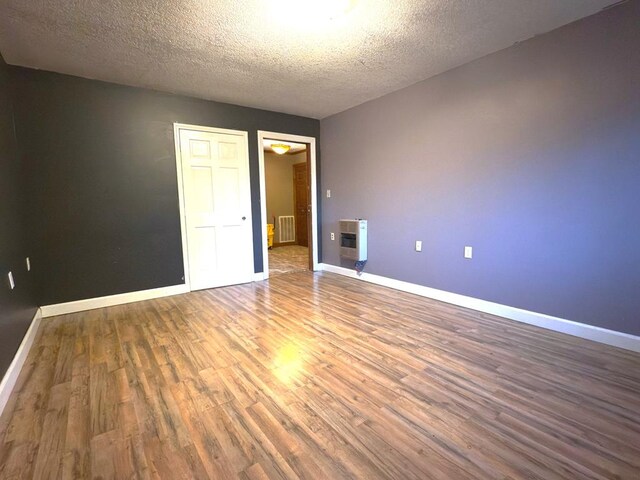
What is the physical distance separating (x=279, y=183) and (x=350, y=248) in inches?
163

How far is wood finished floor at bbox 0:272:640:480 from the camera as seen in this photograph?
1.27 m

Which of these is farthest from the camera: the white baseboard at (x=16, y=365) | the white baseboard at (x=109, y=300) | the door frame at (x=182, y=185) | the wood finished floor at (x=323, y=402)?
the door frame at (x=182, y=185)

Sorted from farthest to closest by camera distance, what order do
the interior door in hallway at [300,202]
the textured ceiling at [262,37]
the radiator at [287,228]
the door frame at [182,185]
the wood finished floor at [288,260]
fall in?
the radiator at [287,228], the interior door in hallway at [300,202], the wood finished floor at [288,260], the door frame at [182,185], the textured ceiling at [262,37]

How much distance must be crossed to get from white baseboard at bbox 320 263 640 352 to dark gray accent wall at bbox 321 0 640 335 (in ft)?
0.17

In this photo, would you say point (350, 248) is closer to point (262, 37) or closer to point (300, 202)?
point (262, 37)

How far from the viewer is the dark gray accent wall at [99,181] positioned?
2953 millimetres

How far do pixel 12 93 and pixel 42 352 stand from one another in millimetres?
2402

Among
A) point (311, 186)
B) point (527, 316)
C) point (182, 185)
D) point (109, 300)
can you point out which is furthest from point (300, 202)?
point (527, 316)

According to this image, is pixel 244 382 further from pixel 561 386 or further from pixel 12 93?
pixel 12 93

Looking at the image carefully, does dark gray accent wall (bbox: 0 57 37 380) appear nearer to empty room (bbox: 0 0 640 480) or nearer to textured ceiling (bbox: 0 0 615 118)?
empty room (bbox: 0 0 640 480)

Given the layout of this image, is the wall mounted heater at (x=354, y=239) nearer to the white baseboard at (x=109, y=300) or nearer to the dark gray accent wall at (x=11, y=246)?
the white baseboard at (x=109, y=300)

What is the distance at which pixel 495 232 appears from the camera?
287 cm

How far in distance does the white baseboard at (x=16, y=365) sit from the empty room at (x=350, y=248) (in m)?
0.03

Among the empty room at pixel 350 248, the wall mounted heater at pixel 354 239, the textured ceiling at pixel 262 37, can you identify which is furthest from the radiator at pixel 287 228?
the textured ceiling at pixel 262 37
